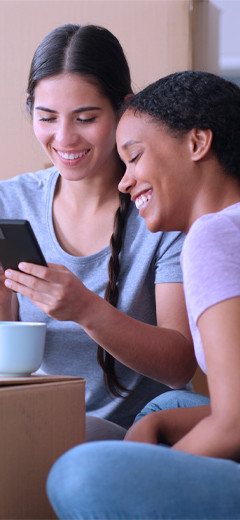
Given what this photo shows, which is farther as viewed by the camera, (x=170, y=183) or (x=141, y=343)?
(x=141, y=343)

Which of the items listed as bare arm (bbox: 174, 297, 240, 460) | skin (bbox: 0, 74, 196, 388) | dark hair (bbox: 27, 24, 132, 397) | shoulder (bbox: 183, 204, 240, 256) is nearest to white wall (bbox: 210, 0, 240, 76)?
dark hair (bbox: 27, 24, 132, 397)

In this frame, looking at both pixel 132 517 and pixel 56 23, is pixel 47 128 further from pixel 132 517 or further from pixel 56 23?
pixel 132 517

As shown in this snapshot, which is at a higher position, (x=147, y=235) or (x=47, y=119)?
(x=47, y=119)

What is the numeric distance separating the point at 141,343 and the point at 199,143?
1.07ft

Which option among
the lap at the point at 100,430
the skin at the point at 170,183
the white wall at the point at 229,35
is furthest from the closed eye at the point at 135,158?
the white wall at the point at 229,35

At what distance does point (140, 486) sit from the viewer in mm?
673

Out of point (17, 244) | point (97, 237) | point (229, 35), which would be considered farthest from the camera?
point (229, 35)

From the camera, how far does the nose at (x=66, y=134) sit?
4.00 feet

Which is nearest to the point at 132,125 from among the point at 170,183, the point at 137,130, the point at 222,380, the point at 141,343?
the point at 137,130

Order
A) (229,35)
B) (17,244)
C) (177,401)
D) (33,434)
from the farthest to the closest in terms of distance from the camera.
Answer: (229,35)
(177,401)
(17,244)
(33,434)

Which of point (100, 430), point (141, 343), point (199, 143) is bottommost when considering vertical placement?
point (100, 430)

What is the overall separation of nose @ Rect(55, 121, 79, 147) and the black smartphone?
293 millimetres

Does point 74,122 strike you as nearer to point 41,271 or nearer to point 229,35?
point 41,271

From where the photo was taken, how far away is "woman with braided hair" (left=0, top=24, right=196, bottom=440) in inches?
48.3
